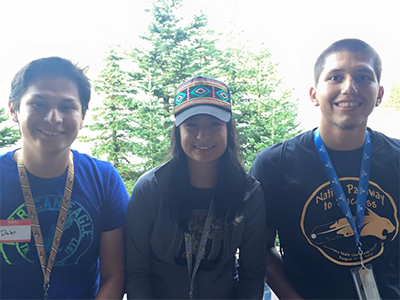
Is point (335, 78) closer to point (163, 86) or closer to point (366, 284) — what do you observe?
point (366, 284)

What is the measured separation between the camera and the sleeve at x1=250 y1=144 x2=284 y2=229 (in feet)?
4.56

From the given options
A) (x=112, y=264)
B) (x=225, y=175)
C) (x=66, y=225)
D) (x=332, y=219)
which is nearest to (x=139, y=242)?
(x=112, y=264)

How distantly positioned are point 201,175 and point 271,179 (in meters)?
0.31

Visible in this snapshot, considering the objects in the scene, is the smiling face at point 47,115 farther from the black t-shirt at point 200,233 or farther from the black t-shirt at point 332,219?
the black t-shirt at point 332,219

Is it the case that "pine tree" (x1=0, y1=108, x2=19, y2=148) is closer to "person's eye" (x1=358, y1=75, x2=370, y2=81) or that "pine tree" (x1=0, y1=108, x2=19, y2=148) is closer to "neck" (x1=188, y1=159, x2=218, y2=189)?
"neck" (x1=188, y1=159, x2=218, y2=189)

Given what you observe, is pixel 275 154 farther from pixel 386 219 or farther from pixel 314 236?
pixel 386 219

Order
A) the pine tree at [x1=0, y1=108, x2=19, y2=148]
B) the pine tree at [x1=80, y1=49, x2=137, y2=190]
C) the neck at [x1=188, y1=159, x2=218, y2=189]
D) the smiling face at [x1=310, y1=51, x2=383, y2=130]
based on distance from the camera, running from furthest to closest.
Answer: the pine tree at [x1=80, y1=49, x2=137, y2=190]
the pine tree at [x1=0, y1=108, x2=19, y2=148]
the neck at [x1=188, y1=159, x2=218, y2=189]
the smiling face at [x1=310, y1=51, x2=383, y2=130]

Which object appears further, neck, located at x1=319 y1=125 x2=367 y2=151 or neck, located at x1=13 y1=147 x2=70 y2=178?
neck, located at x1=319 y1=125 x2=367 y2=151

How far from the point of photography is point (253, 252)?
1347 mm

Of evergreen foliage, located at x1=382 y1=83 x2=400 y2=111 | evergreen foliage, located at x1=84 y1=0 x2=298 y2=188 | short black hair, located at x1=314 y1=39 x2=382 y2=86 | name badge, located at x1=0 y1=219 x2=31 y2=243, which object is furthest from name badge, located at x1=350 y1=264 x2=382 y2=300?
evergreen foliage, located at x1=84 y1=0 x2=298 y2=188

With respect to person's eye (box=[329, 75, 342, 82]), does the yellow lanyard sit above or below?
below

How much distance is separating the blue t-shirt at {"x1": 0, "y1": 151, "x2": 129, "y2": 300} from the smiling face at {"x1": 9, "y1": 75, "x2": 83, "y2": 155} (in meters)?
0.15

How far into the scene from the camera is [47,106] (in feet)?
3.94

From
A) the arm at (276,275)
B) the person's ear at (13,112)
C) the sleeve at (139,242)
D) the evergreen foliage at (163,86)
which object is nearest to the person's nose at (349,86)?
the arm at (276,275)
